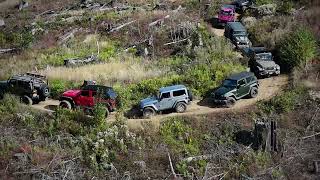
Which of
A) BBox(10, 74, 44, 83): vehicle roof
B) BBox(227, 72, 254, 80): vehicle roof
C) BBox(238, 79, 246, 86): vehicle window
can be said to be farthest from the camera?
BBox(10, 74, 44, 83): vehicle roof

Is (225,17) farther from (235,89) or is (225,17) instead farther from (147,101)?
(147,101)

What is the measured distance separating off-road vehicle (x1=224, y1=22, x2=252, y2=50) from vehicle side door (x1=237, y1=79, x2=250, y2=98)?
21.8 ft

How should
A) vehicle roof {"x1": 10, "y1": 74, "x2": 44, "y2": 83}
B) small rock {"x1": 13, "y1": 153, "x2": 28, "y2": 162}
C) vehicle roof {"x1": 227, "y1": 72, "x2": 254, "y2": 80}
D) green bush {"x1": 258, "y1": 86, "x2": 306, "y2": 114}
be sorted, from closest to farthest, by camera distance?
small rock {"x1": 13, "y1": 153, "x2": 28, "y2": 162} < green bush {"x1": 258, "y1": 86, "x2": 306, "y2": 114} < vehicle roof {"x1": 227, "y1": 72, "x2": 254, "y2": 80} < vehicle roof {"x1": 10, "y1": 74, "x2": 44, "y2": 83}

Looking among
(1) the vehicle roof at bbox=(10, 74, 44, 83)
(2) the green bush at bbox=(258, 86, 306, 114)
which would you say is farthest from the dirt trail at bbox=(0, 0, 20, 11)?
(2) the green bush at bbox=(258, 86, 306, 114)

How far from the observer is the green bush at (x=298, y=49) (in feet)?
97.1

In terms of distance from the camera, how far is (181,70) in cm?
3072

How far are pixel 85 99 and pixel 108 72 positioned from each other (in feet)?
16.2

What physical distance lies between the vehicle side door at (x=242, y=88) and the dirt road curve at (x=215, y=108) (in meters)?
0.48

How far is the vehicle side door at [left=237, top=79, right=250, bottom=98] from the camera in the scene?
88.3 feet

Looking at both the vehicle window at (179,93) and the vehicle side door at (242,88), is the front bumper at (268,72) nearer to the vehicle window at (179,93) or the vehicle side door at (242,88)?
the vehicle side door at (242,88)

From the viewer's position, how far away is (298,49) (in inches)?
1168

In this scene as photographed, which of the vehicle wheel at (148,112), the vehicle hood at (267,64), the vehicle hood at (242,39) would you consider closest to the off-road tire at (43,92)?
the vehicle wheel at (148,112)

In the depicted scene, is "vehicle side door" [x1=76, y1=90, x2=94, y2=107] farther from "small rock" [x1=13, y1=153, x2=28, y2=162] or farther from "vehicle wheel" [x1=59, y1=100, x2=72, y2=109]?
"small rock" [x1=13, y1=153, x2=28, y2=162]

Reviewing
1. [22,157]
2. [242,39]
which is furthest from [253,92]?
[22,157]
